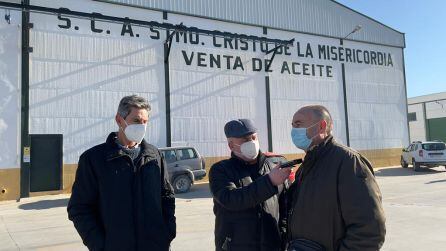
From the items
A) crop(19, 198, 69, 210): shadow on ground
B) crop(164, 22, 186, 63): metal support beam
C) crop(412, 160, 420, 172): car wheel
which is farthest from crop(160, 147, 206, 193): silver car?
crop(412, 160, 420, 172): car wheel

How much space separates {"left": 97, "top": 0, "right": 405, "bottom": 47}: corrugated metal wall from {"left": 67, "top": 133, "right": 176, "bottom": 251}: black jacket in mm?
16247

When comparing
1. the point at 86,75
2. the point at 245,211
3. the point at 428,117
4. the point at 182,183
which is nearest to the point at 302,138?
the point at 245,211

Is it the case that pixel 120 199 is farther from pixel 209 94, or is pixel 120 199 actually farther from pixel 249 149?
pixel 209 94

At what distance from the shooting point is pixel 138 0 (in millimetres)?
18234

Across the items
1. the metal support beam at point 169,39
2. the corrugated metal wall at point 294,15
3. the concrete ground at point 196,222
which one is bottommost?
the concrete ground at point 196,222

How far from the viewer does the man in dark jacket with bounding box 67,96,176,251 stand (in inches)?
106

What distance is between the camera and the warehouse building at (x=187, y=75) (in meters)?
15.6

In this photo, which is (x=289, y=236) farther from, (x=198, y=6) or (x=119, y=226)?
(x=198, y=6)

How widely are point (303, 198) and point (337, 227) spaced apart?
25 centimetres

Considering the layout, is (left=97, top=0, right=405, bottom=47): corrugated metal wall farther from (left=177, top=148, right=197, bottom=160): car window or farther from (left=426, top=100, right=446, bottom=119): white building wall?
(left=426, top=100, right=446, bottom=119): white building wall

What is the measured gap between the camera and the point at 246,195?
2707 millimetres

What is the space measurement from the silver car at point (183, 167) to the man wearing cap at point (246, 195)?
38.8ft

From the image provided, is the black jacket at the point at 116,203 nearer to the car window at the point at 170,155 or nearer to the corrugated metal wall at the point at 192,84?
the car window at the point at 170,155

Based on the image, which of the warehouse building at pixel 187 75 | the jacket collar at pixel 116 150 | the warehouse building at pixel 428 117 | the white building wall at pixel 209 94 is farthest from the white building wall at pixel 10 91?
the warehouse building at pixel 428 117
